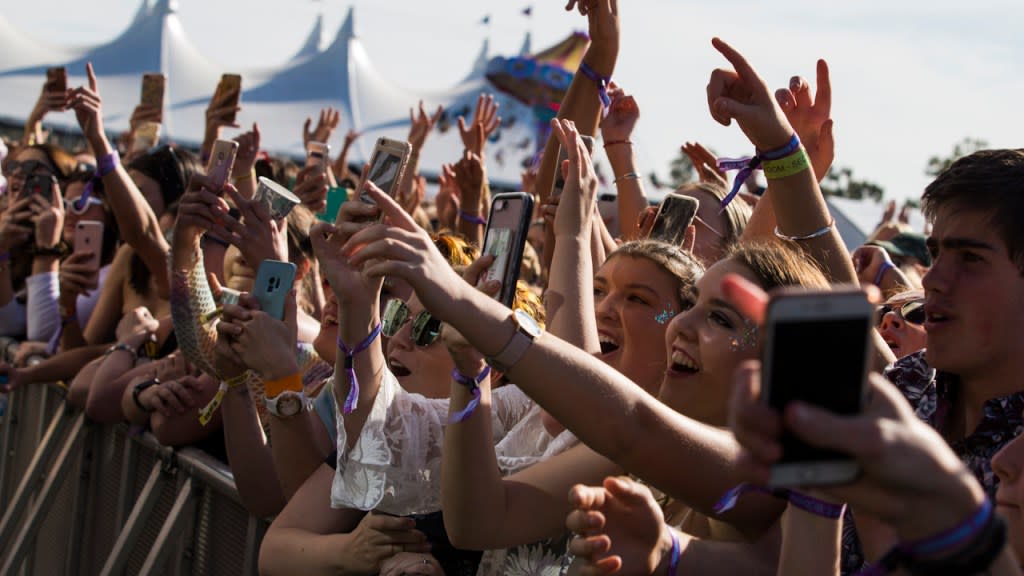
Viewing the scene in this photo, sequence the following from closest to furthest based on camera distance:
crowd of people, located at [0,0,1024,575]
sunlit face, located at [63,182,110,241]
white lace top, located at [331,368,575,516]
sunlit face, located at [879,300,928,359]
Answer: crowd of people, located at [0,0,1024,575], white lace top, located at [331,368,575,516], sunlit face, located at [879,300,928,359], sunlit face, located at [63,182,110,241]

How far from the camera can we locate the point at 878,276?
441 cm

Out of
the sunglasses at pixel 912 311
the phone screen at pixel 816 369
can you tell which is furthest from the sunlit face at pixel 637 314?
the phone screen at pixel 816 369

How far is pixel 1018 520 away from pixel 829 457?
84 cm

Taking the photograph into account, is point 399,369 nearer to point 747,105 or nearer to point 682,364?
point 682,364

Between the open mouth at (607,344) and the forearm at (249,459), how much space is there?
111 centimetres

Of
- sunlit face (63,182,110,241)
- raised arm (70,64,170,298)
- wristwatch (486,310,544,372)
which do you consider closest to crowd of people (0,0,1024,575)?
wristwatch (486,310,544,372)

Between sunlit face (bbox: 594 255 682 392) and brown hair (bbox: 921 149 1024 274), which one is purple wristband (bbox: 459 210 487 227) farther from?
brown hair (bbox: 921 149 1024 274)

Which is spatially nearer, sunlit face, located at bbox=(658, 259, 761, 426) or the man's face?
the man's face

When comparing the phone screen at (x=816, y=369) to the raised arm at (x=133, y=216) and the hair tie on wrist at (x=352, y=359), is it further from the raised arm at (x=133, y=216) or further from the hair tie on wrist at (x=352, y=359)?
the raised arm at (x=133, y=216)

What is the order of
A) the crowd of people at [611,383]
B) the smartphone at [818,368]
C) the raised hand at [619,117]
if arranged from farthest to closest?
the raised hand at [619,117] → the crowd of people at [611,383] → the smartphone at [818,368]

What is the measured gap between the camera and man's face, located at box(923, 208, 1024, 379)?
7.57 feet

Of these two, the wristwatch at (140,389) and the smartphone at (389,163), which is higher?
the smartphone at (389,163)

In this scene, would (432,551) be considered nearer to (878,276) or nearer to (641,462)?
(641,462)

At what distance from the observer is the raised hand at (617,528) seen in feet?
6.48
